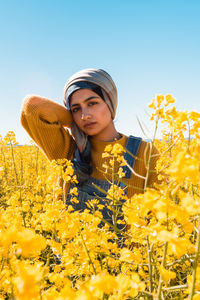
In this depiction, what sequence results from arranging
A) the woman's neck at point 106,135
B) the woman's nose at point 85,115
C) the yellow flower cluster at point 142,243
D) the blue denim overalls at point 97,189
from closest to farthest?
the yellow flower cluster at point 142,243
the woman's nose at point 85,115
the blue denim overalls at point 97,189
the woman's neck at point 106,135

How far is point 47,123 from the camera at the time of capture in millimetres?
2211

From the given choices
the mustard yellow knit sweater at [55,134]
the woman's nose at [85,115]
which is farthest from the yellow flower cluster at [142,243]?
the mustard yellow knit sweater at [55,134]

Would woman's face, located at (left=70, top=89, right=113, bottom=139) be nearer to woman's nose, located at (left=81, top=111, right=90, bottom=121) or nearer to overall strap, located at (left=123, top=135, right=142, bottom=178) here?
woman's nose, located at (left=81, top=111, right=90, bottom=121)

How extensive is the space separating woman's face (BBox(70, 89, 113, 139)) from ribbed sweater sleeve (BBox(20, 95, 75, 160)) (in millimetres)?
163

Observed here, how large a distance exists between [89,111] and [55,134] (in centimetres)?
42

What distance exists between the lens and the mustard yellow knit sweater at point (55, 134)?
2181mm

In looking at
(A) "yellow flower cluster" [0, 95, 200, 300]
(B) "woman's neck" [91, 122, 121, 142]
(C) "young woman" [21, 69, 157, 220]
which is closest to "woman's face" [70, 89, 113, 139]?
(C) "young woman" [21, 69, 157, 220]

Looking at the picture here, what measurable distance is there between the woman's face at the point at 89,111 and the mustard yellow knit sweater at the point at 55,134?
0.57 ft

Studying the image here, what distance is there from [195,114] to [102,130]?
154 cm

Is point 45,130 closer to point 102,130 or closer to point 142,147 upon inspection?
point 102,130

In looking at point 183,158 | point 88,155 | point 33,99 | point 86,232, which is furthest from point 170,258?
point 33,99

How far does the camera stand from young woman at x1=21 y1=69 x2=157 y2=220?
2135 millimetres

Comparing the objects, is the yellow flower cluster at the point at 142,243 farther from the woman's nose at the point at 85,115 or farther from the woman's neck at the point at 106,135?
the woman's neck at the point at 106,135

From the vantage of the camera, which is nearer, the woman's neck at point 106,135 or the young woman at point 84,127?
the young woman at point 84,127
